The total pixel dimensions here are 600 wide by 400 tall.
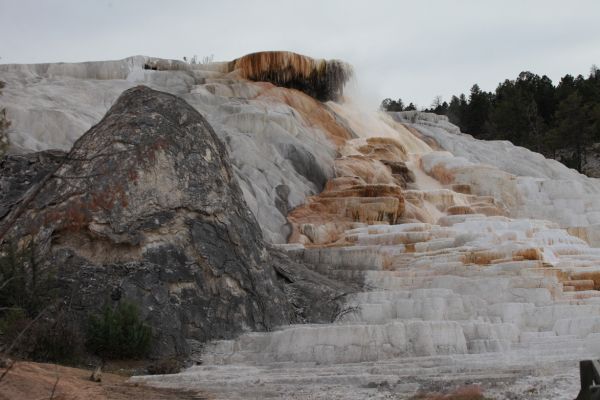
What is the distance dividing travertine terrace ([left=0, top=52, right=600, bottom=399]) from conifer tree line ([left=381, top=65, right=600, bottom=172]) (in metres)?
11.3

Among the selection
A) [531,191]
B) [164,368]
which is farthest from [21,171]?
[531,191]

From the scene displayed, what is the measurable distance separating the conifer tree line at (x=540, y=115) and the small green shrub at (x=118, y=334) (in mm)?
40597

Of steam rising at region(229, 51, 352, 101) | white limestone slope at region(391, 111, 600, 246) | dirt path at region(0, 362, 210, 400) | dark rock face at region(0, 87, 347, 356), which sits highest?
steam rising at region(229, 51, 352, 101)

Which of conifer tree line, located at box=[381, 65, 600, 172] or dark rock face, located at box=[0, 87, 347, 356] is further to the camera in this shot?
conifer tree line, located at box=[381, 65, 600, 172]

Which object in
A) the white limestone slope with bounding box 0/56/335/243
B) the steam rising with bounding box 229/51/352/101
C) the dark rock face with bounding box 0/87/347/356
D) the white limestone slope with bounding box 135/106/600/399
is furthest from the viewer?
the steam rising with bounding box 229/51/352/101

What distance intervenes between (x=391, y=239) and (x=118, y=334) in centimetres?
913

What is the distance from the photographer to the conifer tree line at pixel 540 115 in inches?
1912

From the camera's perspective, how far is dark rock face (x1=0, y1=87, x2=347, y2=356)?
503 inches

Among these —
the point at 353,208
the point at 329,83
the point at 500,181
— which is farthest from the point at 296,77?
the point at 353,208

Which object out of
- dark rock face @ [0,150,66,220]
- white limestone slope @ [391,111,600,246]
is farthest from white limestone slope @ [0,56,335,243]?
white limestone slope @ [391,111,600,246]

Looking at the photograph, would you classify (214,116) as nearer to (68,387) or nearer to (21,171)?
(21,171)

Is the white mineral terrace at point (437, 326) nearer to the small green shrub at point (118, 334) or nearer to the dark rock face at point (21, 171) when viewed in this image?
the small green shrub at point (118, 334)

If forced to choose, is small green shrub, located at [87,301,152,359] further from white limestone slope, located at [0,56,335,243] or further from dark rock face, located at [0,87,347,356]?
white limestone slope, located at [0,56,335,243]

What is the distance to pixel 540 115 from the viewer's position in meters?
56.4
